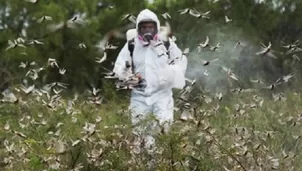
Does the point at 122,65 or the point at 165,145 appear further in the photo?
the point at 122,65

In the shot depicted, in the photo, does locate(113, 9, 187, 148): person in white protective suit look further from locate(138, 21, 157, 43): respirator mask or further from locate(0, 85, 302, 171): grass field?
locate(0, 85, 302, 171): grass field

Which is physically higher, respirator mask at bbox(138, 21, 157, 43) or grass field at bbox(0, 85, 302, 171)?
respirator mask at bbox(138, 21, 157, 43)

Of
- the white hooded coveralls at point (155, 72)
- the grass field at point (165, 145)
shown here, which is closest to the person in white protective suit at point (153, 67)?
the white hooded coveralls at point (155, 72)

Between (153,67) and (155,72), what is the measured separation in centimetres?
7

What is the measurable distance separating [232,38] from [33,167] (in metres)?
9.49

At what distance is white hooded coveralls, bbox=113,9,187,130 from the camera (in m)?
8.30

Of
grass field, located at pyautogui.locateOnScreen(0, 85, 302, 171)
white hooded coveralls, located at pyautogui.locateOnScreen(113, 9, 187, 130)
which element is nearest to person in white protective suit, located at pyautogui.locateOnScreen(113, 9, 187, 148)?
white hooded coveralls, located at pyautogui.locateOnScreen(113, 9, 187, 130)

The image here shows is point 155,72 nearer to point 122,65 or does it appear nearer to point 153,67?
point 153,67

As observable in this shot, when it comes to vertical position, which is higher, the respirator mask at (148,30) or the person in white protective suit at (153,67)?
the respirator mask at (148,30)

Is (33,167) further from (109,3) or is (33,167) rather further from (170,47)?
(109,3)

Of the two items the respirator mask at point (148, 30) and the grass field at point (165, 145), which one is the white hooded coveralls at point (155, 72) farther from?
the grass field at point (165, 145)

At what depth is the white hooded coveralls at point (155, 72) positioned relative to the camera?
830 cm

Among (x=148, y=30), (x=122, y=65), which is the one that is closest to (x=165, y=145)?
(x=122, y=65)

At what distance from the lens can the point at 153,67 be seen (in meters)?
8.39
